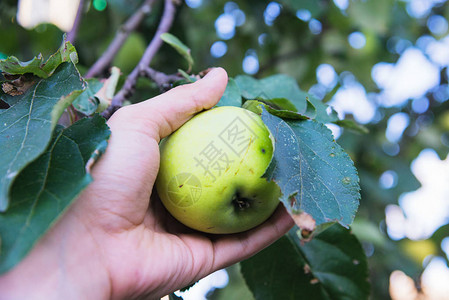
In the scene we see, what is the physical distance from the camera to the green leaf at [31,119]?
505 millimetres

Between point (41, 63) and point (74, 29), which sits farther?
point (74, 29)

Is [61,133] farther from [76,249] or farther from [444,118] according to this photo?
[444,118]

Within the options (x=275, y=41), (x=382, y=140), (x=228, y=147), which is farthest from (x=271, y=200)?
(x=382, y=140)

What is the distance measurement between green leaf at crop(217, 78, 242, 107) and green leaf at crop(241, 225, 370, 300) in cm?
35

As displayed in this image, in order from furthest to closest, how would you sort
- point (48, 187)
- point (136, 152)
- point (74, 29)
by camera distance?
1. point (74, 29)
2. point (136, 152)
3. point (48, 187)

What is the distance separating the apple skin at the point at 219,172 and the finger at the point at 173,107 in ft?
0.09

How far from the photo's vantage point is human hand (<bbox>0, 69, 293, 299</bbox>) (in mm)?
542

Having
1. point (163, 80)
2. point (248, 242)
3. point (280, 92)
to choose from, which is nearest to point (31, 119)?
point (163, 80)

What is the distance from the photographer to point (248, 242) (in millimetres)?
761

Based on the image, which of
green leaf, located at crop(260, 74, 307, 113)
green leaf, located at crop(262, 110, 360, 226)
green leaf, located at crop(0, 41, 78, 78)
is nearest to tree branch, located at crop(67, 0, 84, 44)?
green leaf, located at crop(0, 41, 78, 78)

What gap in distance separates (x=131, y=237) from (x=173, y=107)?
241 millimetres

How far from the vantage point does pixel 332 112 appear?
2.80 ft

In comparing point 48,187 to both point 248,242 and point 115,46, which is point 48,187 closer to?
point 248,242

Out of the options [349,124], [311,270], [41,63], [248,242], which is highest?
[41,63]
